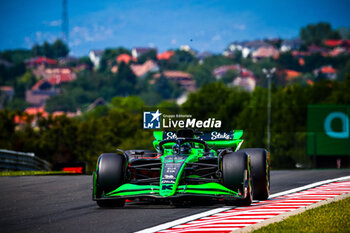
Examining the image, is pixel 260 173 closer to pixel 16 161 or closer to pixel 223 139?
pixel 223 139

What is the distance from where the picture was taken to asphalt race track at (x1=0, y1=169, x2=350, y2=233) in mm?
11055

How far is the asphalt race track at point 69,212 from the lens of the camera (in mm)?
11055

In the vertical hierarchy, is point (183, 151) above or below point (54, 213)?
above

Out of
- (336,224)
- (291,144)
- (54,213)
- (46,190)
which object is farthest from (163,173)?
(291,144)

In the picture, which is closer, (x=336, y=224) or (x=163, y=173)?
(x=336, y=224)

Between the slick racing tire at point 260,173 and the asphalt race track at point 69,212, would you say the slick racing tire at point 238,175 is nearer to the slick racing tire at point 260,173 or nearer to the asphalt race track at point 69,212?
the asphalt race track at point 69,212

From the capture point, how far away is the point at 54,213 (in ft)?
42.3

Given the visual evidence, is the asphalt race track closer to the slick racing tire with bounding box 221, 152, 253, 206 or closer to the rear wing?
the slick racing tire with bounding box 221, 152, 253, 206

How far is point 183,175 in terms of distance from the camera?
530 inches

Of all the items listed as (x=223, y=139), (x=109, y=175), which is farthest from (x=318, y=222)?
(x=223, y=139)

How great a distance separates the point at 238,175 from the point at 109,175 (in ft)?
7.75

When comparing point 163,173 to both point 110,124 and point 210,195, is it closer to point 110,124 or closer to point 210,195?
point 210,195

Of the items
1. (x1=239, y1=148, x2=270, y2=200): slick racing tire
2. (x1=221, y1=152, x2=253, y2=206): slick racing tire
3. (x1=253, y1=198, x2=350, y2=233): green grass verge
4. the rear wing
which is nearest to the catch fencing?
the rear wing

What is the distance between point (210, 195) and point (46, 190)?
239 inches
